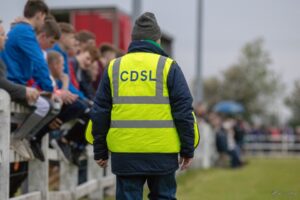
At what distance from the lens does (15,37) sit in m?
7.94

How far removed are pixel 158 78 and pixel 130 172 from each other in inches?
29.8

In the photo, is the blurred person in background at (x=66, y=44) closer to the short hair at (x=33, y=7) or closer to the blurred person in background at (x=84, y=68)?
the blurred person in background at (x=84, y=68)

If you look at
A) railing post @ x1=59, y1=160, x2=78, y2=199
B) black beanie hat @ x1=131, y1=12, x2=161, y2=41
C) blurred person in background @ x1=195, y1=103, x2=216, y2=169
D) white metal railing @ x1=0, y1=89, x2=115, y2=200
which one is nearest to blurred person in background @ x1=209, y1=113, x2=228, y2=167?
blurred person in background @ x1=195, y1=103, x2=216, y2=169

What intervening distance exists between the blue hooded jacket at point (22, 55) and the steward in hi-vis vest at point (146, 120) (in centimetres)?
207

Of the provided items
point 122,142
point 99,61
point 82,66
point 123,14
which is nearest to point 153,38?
point 122,142

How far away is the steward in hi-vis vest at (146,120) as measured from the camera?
5.90m

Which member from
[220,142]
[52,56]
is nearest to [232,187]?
[52,56]

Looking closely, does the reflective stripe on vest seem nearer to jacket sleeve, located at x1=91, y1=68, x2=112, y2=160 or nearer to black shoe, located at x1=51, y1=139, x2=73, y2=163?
jacket sleeve, located at x1=91, y1=68, x2=112, y2=160

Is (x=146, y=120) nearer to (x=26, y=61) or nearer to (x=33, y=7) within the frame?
(x=26, y=61)

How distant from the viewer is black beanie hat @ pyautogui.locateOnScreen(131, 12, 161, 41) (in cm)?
613

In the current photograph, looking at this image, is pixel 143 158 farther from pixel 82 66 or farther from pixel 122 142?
pixel 82 66

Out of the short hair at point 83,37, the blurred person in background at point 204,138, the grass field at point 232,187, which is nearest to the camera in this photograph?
the short hair at point 83,37

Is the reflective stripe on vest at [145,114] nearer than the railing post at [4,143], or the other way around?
the reflective stripe on vest at [145,114]

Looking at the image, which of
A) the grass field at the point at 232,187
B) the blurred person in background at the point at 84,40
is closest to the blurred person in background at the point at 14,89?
the blurred person in background at the point at 84,40
